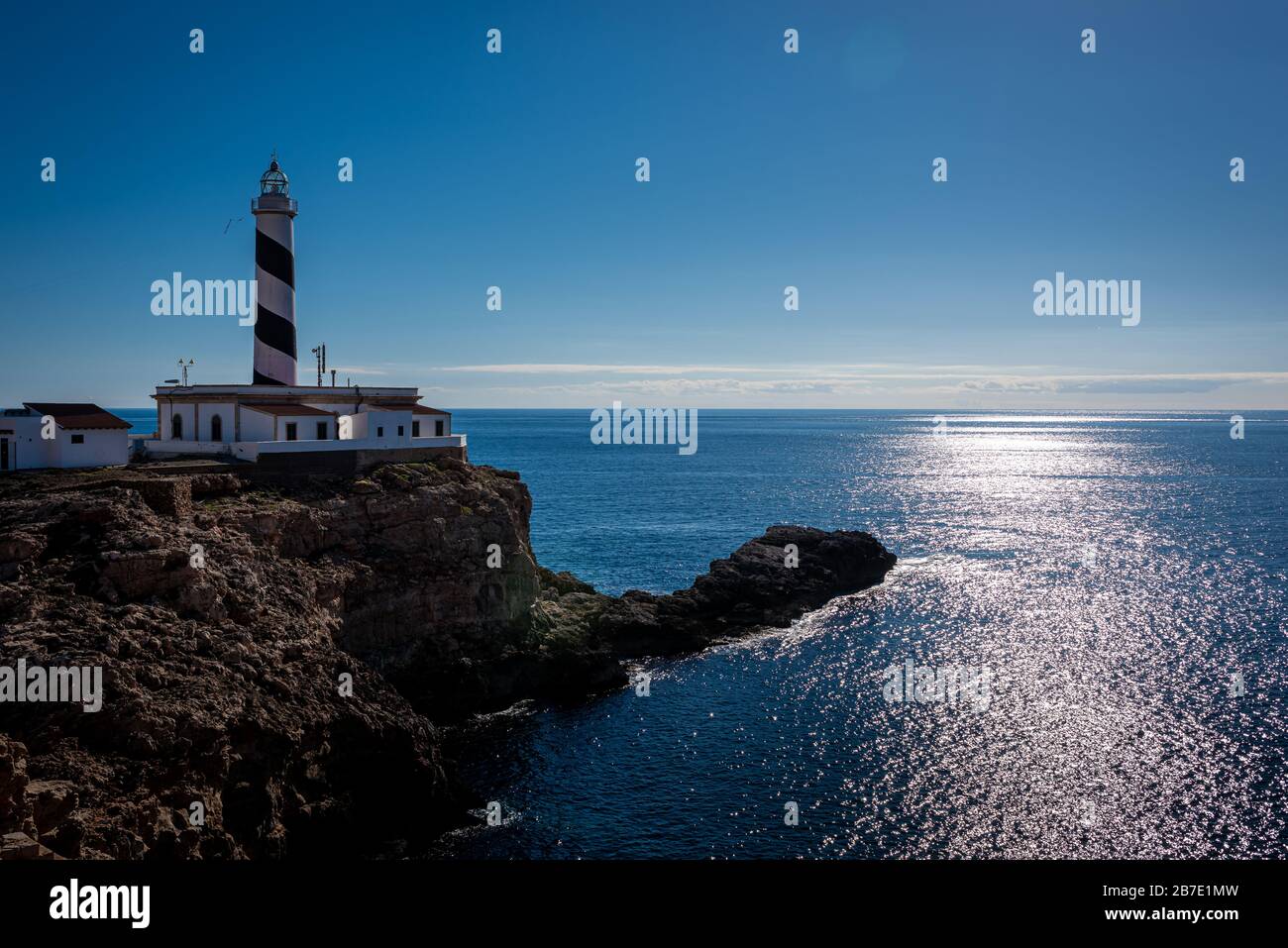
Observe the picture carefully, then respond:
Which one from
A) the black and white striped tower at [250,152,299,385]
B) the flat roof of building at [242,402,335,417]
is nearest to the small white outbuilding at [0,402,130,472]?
the flat roof of building at [242,402,335,417]

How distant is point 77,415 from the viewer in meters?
39.0

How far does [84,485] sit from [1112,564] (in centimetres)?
7447

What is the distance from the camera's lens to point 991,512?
110 metres

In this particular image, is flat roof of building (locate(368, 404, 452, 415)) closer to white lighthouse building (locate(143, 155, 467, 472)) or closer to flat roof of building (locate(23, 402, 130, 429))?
white lighthouse building (locate(143, 155, 467, 472))

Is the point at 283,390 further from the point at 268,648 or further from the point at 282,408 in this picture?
the point at 268,648

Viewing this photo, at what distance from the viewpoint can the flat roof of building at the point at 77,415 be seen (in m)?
38.1

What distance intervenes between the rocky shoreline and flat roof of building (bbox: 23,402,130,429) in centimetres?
329

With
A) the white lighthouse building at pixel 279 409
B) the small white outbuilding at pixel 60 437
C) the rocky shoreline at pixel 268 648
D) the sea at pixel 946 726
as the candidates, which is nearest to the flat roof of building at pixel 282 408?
the white lighthouse building at pixel 279 409

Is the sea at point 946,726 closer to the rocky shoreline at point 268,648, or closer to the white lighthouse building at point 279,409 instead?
the rocky shoreline at point 268,648

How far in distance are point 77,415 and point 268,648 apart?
17.3 metres

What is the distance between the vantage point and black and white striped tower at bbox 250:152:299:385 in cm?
4838

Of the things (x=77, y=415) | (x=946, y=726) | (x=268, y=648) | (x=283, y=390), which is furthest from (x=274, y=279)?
(x=946, y=726)

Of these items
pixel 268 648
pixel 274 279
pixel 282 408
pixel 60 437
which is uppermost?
pixel 274 279

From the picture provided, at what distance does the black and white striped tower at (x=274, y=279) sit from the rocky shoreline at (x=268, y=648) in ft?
32.2
